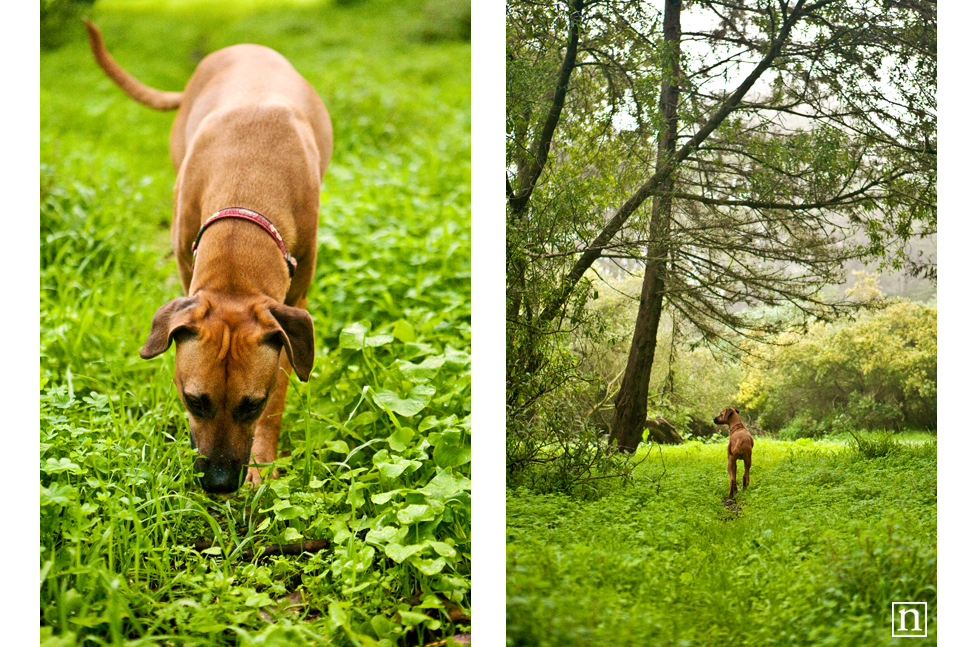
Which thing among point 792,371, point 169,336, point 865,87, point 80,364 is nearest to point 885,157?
point 865,87

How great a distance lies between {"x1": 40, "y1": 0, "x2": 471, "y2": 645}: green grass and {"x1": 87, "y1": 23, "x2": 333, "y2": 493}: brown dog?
0.26 meters

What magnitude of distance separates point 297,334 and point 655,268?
1374 mm

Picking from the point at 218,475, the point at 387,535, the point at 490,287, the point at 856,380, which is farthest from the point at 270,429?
the point at 856,380

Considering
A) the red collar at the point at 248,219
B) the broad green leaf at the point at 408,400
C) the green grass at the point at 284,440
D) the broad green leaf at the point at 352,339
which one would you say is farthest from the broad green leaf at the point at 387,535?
the red collar at the point at 248,219

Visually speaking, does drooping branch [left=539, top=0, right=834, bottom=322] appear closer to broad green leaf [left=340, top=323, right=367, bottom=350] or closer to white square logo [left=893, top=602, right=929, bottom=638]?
broad green leaf [left=340, top=323, right=367, bottom=350]

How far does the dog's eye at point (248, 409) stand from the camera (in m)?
2.36

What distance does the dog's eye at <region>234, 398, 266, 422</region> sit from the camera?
2357mm

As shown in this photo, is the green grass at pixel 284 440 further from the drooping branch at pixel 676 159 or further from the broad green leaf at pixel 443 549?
the drooping branch at pixel 676 159

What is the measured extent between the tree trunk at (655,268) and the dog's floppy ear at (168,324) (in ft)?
5.32

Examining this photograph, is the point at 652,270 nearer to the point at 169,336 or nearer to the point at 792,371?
the point at 792,371

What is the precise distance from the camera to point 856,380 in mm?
2379

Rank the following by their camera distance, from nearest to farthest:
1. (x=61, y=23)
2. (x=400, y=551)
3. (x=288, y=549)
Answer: (x=400, y=551)
(x=288, y=549)
(x=61, y=23)

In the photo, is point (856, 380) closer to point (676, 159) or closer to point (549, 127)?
point (676, 159)

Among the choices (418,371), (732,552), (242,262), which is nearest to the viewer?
(732,552)
